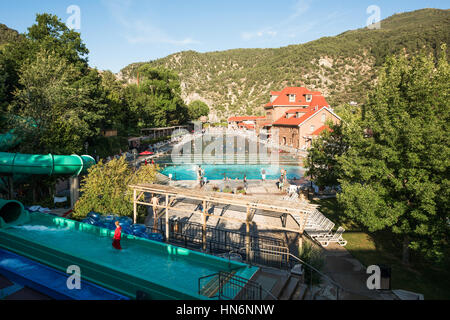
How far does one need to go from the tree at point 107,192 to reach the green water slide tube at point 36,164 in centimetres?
139

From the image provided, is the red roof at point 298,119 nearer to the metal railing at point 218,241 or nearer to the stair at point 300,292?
the metal railing at point 218,241

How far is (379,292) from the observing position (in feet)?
32.9

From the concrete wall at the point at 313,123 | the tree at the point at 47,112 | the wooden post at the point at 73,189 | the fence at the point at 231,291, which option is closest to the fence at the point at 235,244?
the fence at the point at 231,291

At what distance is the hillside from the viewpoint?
106938mm

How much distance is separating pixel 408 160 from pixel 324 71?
124 meters

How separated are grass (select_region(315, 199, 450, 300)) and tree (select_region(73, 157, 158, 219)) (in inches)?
473

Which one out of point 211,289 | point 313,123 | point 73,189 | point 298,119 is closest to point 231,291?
point 211,289

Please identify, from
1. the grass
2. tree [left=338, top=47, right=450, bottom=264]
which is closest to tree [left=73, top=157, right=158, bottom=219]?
tree [left=338, top=47, right=450, bottom=264]

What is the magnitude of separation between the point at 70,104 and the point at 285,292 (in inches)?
954

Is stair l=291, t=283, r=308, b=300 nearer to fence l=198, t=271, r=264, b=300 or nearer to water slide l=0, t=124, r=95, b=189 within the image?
fence l=198, t=271, r=264, b=300

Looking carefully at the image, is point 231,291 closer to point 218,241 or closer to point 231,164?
point 218,241

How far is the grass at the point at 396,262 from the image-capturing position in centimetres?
1070

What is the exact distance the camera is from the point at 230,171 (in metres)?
35.2

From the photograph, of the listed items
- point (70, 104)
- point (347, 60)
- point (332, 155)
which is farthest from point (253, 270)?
point (347, 60)
